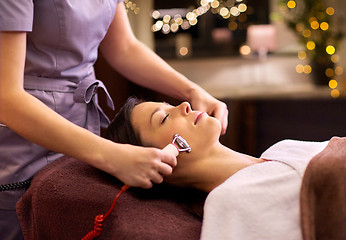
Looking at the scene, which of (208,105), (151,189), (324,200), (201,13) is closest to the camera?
(324,200)

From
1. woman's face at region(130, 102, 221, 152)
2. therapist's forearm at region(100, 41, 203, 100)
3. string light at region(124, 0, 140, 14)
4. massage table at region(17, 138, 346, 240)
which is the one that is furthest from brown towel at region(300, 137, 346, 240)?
string light at region(124, 0, 140, 14)

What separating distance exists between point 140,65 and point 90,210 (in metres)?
0.62

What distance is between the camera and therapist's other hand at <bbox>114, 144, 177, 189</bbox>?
1.01 m

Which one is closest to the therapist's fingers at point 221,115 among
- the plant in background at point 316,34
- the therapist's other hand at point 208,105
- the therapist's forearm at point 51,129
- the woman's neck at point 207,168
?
the therapist's other hand at point 208,105

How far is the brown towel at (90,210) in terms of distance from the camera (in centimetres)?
103

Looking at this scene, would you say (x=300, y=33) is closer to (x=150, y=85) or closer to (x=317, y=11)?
(x=317, y=11)

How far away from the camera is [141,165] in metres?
1.01

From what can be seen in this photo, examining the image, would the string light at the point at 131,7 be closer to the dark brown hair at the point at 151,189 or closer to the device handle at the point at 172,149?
the dark brown hair at the point at 151,189

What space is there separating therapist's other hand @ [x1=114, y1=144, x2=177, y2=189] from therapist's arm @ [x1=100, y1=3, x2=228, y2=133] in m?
0.50

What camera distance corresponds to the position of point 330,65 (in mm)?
5203

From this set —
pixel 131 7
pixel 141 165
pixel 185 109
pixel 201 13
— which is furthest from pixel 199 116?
pixel 201 13

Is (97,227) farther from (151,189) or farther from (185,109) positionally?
(185,109)

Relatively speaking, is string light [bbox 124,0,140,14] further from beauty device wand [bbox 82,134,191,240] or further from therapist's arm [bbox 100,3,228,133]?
beauty device wand [bbox 82,134,191,240]

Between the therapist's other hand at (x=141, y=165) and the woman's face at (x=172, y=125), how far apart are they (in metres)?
0.29
